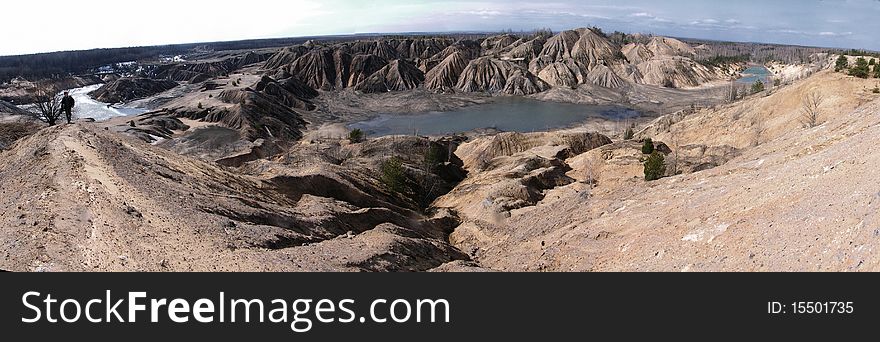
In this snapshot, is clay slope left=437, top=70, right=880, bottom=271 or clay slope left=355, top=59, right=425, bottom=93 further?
clay slope left=355, top=59, right=425, bottom=93

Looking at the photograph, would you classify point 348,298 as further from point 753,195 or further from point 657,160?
point 657,160

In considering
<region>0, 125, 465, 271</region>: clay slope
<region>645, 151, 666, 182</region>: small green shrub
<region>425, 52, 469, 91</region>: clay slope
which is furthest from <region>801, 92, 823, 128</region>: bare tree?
<region>425, 52, 469, 91</region>: clay slope

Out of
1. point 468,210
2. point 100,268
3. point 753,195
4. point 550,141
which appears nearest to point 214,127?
point 550,141

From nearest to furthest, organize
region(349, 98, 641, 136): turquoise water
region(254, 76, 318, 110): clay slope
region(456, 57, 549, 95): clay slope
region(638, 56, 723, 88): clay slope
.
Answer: region(349, 98, 641, 136): turquoise water
region(254, 76, 318, 110): clay slope
region(456, 57, 549, 95): clay slope
region(638, 56, 723, 88): clay slope

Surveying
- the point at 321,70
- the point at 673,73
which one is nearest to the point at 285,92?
the point at 321,70

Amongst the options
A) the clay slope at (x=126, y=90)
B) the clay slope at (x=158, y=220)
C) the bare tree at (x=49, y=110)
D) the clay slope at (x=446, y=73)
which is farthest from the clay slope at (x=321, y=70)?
the clay slope at (x=158, y=220)

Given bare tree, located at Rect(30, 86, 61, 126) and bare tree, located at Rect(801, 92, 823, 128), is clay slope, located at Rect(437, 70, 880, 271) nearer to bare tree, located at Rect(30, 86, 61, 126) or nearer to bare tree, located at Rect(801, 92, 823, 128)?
bare tree, located at Rect(801, 92, 823, 128)
